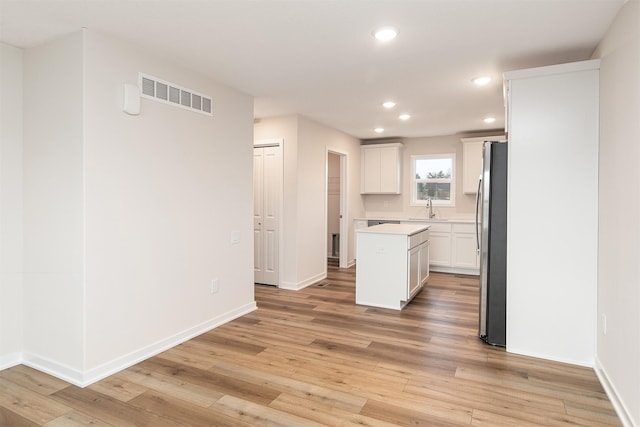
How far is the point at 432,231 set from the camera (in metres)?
6.53

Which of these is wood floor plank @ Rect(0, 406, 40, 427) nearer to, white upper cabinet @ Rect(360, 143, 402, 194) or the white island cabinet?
the white island cabinet

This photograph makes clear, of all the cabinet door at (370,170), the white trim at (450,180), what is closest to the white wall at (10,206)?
the cabinet door at (370,170)

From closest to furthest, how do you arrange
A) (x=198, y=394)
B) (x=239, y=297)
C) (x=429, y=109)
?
1. (x=198, y=394)
2. (x=239, y=297)
3. (x=429, y=109)

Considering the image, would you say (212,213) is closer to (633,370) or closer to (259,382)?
(259,382)

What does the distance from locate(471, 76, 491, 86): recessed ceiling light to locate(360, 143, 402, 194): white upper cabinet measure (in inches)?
129

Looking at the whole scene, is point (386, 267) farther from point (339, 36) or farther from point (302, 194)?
point (339, 36)

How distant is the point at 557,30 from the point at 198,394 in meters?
3.50

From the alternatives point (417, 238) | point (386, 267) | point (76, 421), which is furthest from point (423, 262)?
point (76, 421)

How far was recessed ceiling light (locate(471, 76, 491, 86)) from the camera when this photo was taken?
11.9ft

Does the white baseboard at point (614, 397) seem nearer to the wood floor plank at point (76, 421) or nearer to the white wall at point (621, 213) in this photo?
the white wall at point (621, 213)

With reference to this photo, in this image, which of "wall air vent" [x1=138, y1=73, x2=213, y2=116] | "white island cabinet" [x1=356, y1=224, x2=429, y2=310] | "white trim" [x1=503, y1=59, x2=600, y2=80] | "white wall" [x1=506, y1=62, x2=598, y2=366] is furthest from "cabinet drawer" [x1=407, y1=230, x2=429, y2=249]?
"wall air vent" [x1=138, y1=73, x2=213, y2=116]

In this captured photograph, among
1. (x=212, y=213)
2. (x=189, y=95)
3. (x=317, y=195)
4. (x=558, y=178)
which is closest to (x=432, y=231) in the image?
(x=317, y=195)

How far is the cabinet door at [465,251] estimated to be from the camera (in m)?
6.19

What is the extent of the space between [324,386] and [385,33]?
8.17 ft
